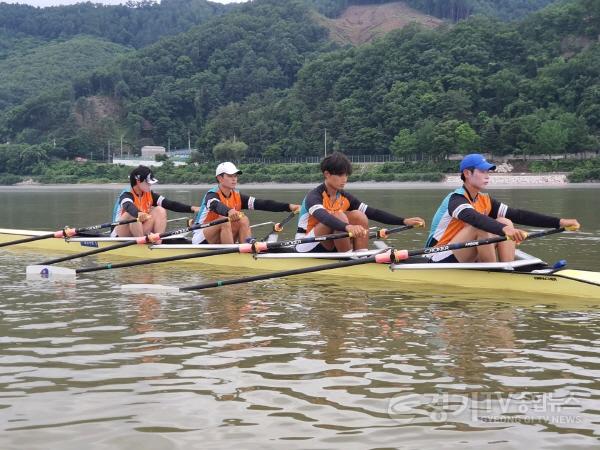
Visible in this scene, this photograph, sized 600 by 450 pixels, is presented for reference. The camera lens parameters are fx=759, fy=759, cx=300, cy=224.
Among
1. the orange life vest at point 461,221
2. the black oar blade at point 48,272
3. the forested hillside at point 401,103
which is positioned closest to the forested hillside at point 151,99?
the forested hillside at point 401,103

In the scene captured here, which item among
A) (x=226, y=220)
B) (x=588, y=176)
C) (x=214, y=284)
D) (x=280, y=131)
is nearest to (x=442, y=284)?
(x=214, y=284)

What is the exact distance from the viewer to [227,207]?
1374cm

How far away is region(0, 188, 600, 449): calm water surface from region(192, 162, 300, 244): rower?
8.80 feet

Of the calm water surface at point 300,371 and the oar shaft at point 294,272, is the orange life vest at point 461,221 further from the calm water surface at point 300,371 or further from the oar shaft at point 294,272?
the oar shaft at point 294,272

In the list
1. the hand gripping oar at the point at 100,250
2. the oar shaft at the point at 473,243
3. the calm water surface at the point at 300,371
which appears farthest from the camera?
the hand gripping oar at the point at 100,250

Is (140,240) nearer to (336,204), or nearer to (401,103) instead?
(336,204)

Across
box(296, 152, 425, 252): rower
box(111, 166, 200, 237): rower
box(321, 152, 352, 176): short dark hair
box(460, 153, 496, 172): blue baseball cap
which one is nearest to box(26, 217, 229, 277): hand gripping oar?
box(111, 166, 200, 237): rower

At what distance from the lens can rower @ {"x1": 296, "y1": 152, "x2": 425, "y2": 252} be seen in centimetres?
1140

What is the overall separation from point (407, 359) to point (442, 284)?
156 inches

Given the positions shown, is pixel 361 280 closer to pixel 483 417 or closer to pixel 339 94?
pixel 483 417

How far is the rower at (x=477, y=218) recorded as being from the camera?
9.88 metres

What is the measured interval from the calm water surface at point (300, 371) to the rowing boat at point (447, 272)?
0.22m

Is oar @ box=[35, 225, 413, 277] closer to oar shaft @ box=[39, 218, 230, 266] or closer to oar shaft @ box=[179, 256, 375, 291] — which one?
oar shaft @ box=[39, 218, 230, 266]

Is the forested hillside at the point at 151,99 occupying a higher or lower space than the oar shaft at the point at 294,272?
higher
